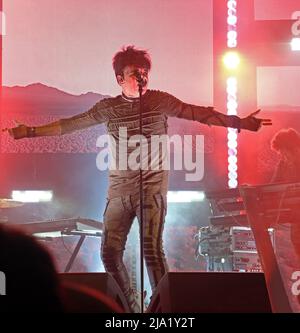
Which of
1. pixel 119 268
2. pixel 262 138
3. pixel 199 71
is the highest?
pixel 199 71

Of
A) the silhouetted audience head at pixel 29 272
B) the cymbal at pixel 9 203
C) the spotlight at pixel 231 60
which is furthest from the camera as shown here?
the spotlight at pixel 231 60

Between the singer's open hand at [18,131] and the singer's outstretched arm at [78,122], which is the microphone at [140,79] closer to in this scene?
the singer's outstretched arm at [78,122]

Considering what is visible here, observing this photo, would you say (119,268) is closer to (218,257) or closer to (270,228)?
(218,257)

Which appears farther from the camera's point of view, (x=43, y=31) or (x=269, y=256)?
(x=43, y=31)

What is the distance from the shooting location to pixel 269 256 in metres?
2.16

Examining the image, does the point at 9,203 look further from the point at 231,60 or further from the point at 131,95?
the point at 231,60

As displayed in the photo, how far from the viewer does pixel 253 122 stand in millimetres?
2225

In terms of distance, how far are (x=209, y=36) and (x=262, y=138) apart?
483 millimetres

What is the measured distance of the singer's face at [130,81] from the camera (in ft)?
7.38

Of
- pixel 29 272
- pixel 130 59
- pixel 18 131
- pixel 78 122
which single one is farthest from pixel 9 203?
pixel 29 272

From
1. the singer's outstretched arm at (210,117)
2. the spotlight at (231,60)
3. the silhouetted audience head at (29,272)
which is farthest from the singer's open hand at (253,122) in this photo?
the silhouetted audience head at (29,272)

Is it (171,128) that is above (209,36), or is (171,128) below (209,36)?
below

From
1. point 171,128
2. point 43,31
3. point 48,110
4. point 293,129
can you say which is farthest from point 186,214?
point 43,31

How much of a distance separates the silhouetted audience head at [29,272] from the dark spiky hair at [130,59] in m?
1.39
